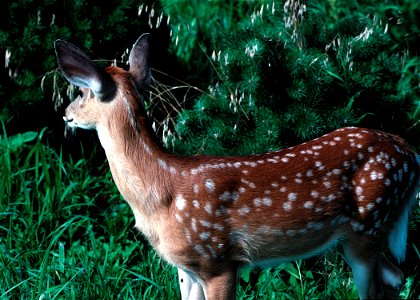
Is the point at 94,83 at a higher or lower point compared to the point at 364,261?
higher

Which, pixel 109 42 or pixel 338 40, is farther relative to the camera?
pixel 109 42

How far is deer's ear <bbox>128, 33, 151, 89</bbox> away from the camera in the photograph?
4.85m

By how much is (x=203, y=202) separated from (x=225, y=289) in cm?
43

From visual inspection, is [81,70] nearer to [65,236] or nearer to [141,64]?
[141,64]

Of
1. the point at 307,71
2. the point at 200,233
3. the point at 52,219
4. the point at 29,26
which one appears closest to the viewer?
the point at 200,233

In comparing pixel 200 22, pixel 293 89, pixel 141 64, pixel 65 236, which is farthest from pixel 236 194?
pixel 200 22

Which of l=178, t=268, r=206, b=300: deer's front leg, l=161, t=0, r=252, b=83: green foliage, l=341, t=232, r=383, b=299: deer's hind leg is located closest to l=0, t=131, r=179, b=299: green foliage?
l=178, t=268, r=206, b=300: deer's front leg

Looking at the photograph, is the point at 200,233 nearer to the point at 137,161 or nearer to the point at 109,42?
the point at 137,161

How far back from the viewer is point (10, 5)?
6883mm

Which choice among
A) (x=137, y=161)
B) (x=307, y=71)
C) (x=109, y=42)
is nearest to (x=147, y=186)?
(x=137, y=161)

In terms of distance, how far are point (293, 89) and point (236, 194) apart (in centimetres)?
121

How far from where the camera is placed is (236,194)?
15.3 ft

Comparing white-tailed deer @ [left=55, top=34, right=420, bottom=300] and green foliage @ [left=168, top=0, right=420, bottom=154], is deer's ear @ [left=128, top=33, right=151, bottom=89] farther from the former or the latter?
green foliage @ [left=168, top=0, right=420, bottom=154]

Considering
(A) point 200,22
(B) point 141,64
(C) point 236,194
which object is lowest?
(A) point 200,22
